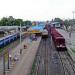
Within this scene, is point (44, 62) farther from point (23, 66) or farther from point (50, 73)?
point (50, 73)

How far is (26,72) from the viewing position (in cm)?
2461

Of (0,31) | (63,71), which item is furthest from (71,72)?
(0,31)

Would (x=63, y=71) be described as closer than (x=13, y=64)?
Yes

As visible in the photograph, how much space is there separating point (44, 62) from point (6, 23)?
102757 millimetres

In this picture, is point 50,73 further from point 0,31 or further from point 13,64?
point 0,31

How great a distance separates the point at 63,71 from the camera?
2612cm

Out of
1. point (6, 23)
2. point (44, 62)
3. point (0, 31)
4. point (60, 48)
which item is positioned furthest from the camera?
point (6, 23)

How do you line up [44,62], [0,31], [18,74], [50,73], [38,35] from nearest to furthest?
[18,74] < [50,73] < [44,62] < [38,35] < [0,31]

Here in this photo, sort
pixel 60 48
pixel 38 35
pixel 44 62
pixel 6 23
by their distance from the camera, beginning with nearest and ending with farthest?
1. pixel 44 62
2. pixel 60 48
3. pixel 38 35
4. pixel 6 23

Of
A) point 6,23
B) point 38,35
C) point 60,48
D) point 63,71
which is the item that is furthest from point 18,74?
point 6,23

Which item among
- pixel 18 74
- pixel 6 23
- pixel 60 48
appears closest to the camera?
pixel 18 74

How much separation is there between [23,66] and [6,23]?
106m

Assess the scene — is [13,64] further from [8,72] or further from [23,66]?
[8,72]

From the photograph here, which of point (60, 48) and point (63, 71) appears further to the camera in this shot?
point (60, 48)
